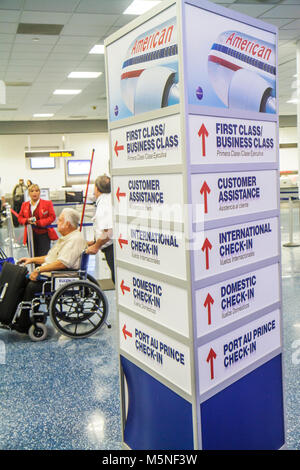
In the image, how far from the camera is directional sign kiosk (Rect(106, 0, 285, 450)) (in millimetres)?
1654

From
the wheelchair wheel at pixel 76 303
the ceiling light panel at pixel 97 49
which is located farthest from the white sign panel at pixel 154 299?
the ceiling light panel at pixel 97 49

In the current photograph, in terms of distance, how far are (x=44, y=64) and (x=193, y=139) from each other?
7766 millimetres

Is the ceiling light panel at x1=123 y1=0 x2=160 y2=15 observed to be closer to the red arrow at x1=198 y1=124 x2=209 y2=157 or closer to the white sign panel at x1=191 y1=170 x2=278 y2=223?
the white sign panel at x1=191 y1=170 x2=278 y2=223

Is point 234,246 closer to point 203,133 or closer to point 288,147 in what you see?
point 203,133

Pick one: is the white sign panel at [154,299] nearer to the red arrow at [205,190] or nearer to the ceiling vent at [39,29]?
the red arrow at [205,190]

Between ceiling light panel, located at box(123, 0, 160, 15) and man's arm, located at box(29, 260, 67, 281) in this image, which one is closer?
man's arm, located at box(29, 260, 67, 281)

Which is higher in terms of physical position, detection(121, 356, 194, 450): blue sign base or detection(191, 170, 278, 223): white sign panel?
detection(191, 170, 278, 223): white sign panel

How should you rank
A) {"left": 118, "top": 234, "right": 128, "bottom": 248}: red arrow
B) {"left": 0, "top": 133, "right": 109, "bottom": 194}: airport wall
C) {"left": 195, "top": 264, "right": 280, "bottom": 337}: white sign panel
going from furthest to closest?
{"left": 0, "top": 133, "right": 109, "bottom": 194}: airport wall, {"left": 118, "top": 234, "right": 128, "bottom": 248}: red arrow, {"left": 195, "top": 264, "right": 280, "bottom": 337}: white sign panel

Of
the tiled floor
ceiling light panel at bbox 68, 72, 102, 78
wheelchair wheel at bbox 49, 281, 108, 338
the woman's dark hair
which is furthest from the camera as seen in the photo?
ceiling light panel at bbox 68, 72, 102, 78

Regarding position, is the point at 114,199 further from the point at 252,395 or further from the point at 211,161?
the point at 252,395

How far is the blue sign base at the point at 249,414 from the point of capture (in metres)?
1.76

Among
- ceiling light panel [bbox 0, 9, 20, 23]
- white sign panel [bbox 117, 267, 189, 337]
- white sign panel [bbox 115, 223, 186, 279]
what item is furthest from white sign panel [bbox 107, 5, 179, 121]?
ceiling light panel [bbox 0, 9, 20, 23]

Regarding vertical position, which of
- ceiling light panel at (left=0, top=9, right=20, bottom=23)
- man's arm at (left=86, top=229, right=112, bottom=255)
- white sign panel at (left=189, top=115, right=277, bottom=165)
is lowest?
man's arm at (left=86, top=229, right=112, bottom=255)

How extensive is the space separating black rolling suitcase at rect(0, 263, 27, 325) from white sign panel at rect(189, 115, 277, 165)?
2.57m
